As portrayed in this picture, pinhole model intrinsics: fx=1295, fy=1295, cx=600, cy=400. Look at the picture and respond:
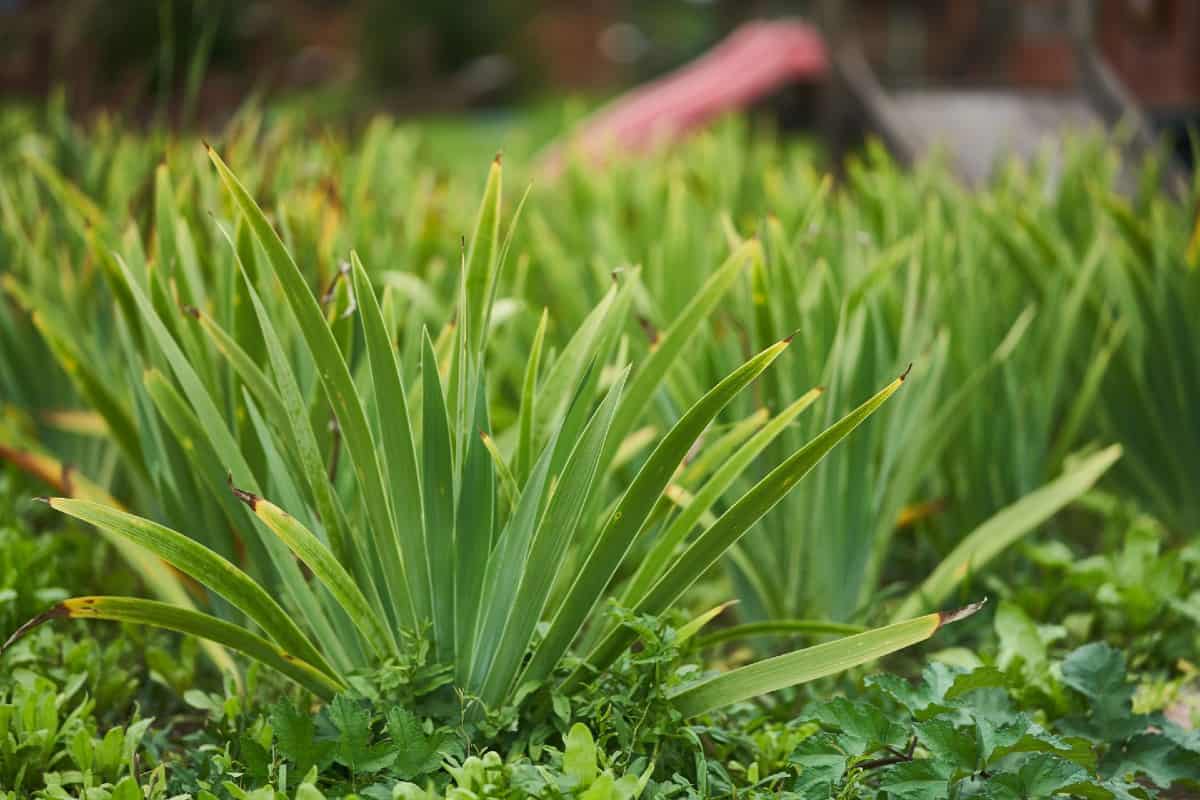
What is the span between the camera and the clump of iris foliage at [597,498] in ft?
5.05

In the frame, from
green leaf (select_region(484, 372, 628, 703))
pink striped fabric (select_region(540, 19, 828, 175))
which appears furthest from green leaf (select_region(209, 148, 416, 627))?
pink striped fabric (select_region(540, 19, 828, 175))

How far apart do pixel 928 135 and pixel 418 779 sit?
5119 mm

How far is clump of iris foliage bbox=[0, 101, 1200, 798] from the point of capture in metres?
1.54

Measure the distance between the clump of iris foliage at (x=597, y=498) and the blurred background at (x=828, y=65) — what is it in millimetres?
734

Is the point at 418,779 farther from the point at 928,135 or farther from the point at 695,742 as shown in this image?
the point at 928,135

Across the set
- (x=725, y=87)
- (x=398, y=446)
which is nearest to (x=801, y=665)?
(x=398, y=446)

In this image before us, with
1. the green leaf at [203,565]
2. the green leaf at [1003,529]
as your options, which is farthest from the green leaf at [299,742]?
the green leaf at [1003,529]

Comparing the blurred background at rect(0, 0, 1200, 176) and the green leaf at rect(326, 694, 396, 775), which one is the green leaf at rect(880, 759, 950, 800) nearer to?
the green leaf at rect(326, 694, 396, 775)

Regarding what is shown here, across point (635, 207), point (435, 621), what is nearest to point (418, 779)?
point (435, 621)

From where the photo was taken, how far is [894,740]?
60.4 inches

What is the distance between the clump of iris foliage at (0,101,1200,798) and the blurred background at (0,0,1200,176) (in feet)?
2.41

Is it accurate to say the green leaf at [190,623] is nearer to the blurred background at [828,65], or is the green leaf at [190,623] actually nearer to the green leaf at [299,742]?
the green leaf at [299,742]

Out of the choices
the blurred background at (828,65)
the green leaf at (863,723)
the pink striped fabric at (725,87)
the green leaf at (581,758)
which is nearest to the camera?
the green leaf at (581,758)

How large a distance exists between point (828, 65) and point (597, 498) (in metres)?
5.69
